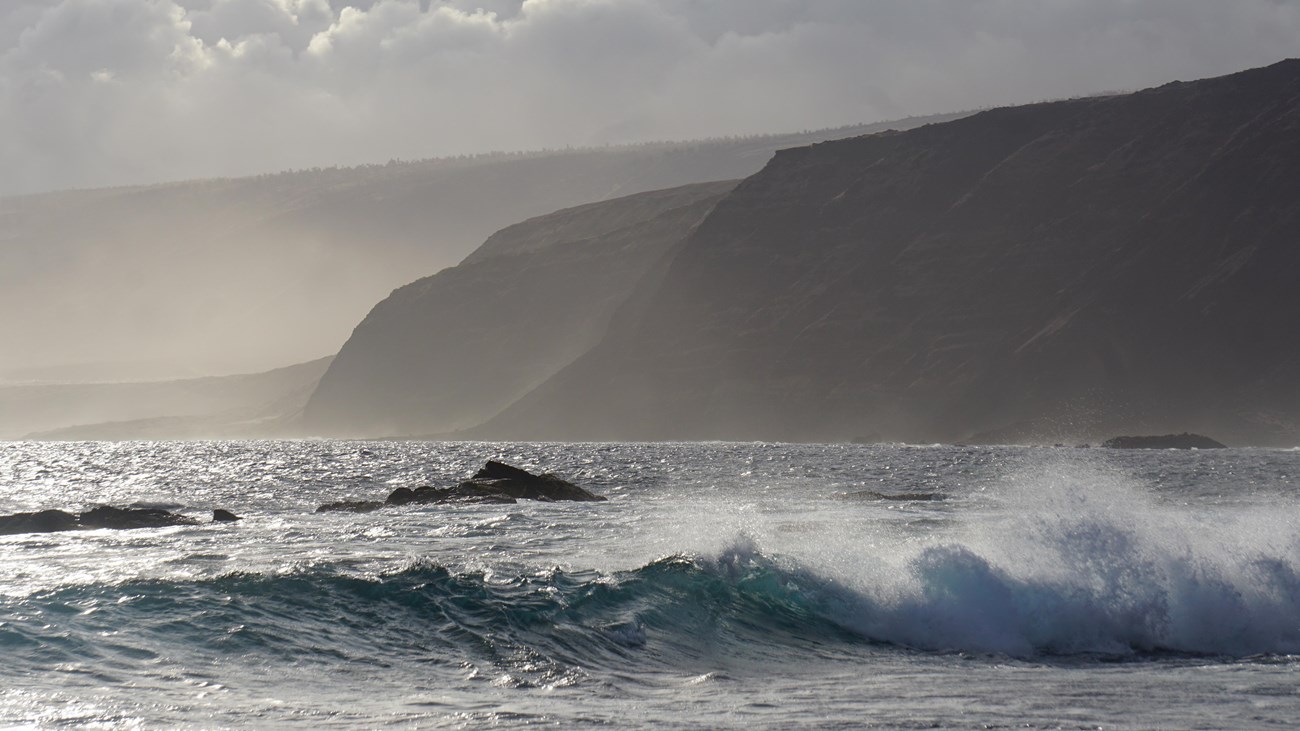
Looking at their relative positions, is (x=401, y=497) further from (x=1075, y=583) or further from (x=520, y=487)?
(x=1075, y=583)

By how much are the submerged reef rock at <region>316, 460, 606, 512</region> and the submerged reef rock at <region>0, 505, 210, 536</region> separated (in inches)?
178

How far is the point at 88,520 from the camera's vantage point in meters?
31.8

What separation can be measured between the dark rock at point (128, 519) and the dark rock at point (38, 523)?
55cm

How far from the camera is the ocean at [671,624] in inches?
491

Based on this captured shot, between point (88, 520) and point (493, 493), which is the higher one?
point (88, 520)

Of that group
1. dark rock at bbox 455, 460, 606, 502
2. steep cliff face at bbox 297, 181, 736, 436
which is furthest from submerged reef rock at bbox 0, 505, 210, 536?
steep cliff face at bbox 297, 181, 736, 436

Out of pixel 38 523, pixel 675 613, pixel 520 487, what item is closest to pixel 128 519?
pixel 38 523

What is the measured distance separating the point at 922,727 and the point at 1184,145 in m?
137

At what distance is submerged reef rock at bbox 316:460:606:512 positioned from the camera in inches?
1446

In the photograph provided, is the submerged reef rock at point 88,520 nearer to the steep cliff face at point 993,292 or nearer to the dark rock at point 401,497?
the dark rock at point 401,497

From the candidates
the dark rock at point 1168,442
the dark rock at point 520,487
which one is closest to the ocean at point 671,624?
the dark rock at point 520,487

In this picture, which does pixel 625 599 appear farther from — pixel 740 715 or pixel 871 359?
pixel 871 359

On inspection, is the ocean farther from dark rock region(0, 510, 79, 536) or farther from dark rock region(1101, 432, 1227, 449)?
dark rock region(1101, 432, 1227, 449)

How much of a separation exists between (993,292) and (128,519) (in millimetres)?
114602
